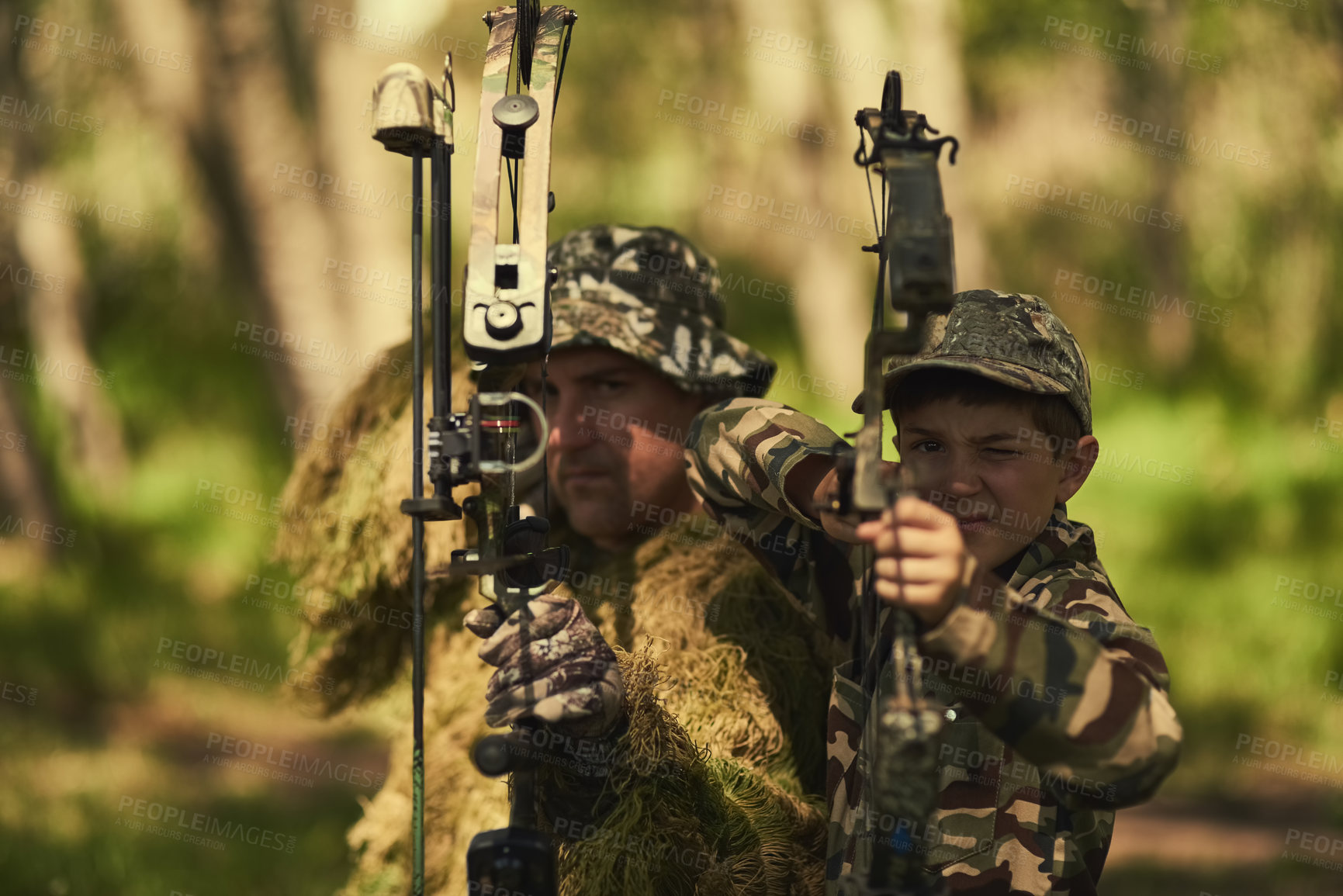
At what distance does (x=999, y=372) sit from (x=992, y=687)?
2.04ft

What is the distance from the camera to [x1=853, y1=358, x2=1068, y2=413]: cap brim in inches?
79.3

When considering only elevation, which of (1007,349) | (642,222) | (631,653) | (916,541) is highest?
(642,222)

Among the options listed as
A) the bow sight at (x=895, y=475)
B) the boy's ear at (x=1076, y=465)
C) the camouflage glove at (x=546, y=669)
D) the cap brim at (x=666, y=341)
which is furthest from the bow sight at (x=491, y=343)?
the boy's ear at (x=1076, y=465)

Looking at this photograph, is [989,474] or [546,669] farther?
[989,474]

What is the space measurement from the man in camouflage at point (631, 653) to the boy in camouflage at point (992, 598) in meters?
0.23

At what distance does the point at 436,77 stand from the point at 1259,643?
→ 21.7 ft

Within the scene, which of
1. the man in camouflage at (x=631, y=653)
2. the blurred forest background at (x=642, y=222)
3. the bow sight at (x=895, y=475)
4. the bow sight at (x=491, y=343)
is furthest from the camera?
the blurred forest background at (x=642, y=222)

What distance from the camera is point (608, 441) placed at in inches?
111

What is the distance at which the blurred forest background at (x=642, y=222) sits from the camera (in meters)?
5.90

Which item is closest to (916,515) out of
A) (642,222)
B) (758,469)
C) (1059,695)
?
(1059,695)

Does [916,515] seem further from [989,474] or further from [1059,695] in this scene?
[989,474]

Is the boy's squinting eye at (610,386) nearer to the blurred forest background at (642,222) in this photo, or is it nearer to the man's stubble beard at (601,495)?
the man's stubble beard at (601,495)

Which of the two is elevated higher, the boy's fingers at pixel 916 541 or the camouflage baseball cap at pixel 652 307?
the camouflage baseball cap at pixel 652 307

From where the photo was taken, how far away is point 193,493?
28.7 feet
